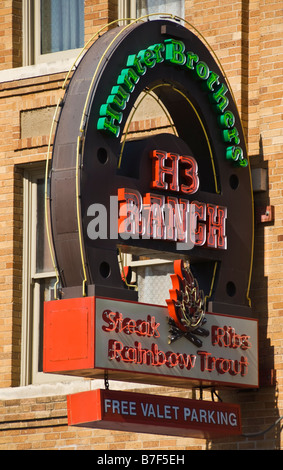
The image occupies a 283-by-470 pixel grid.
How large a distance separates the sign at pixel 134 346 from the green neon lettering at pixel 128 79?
7.35ft

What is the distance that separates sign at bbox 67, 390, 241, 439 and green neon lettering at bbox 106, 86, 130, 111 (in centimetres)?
287

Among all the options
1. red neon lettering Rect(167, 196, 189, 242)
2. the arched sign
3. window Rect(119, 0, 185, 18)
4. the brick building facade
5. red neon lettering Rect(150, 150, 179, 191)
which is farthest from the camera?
window Rect(119, 0, 185, 18)

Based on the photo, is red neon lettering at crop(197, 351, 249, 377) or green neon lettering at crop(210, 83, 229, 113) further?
green neon lettering at crop(210, 83, 229, 113)

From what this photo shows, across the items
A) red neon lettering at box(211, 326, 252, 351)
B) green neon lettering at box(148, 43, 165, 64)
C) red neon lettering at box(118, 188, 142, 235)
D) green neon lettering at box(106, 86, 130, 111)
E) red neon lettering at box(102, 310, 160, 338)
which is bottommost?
red neon lettering at box(102, 310, 160, 338)

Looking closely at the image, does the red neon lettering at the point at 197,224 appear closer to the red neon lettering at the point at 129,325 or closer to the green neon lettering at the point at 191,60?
the red neon lettering at the point at 129,325

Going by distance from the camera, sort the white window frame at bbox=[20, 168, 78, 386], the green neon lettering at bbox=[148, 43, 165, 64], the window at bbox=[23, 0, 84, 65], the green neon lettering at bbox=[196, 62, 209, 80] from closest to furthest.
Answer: the green neon lettering at bbox=[148, 43, 165, 64], the green neon lettering at bbox=[196, 62, 209, 80], the white window frame at bbox=[20, 168, 78, 386], the window at bbox=[23, 0, 84, 65]

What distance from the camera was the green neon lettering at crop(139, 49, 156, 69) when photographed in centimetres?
1437

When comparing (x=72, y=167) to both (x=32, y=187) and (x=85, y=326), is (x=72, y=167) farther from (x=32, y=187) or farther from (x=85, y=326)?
(x=32, y=187)

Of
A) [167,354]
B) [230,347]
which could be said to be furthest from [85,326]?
[230,347]

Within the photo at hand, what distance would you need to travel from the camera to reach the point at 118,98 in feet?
45.9

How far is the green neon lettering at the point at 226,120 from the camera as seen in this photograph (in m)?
15.3

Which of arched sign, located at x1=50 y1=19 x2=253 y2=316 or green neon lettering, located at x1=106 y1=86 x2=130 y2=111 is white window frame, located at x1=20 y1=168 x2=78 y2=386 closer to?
arched sign, located at x1=50 y1=19 x2=253 y2=316

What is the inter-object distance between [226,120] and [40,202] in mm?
3181

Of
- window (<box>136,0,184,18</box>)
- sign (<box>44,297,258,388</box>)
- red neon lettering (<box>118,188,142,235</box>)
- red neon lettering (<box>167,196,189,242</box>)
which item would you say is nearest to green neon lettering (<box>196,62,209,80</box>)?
red neon lettering (<box>167,196,189,242</box>)
